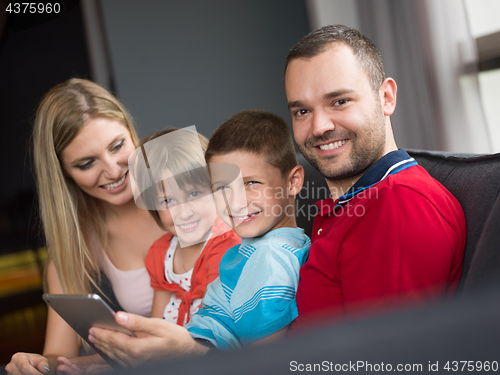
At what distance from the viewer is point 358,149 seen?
92 centimetres

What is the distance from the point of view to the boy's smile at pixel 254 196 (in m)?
1.06

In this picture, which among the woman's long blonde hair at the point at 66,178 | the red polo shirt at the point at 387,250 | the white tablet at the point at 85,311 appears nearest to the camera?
the red polo shirt at the point at 387,250

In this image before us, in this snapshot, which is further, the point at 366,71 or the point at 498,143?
the point at 498,143

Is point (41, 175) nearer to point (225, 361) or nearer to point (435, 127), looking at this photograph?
point (225, 361)

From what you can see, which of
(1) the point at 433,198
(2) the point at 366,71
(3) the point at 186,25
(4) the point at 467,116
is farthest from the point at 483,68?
(3) the point at 186,25

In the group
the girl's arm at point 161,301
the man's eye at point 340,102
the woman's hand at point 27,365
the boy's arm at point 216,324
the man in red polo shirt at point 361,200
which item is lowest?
the woman's hand at point 27,365

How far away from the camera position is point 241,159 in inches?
41.7

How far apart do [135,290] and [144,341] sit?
677mm

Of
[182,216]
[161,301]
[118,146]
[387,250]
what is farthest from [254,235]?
[118,146]

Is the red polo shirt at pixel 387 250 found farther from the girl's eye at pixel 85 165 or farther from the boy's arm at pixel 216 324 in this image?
the girl's eye at pixel 85 165

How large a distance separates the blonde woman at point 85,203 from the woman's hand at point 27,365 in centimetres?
9

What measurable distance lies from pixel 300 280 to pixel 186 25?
8.82 feet

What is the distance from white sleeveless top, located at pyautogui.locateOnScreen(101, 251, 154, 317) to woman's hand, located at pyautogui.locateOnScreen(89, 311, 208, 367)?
567mm

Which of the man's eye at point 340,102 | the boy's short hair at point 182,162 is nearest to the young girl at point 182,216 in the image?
the boy's short hair at point 182,162
